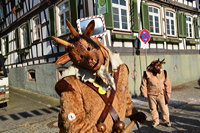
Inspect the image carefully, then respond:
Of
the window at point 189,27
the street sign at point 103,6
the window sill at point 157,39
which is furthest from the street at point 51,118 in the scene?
the window at point 189,27

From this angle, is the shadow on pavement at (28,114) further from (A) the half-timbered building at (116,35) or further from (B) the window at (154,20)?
(B) the window at (154,20)

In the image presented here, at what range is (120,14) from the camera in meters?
8.34

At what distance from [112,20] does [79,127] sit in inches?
264

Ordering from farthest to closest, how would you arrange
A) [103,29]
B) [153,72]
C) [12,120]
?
A: [12,120]
[103,29]
[153,72]

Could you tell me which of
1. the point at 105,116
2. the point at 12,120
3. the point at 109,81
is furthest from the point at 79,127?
the point at 12,120

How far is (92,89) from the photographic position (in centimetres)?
161

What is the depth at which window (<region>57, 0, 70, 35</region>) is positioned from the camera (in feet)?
28.0

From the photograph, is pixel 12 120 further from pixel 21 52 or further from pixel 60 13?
pixel 21 52

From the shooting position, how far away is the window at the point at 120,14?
26.8ft

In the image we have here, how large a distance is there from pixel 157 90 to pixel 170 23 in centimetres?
783

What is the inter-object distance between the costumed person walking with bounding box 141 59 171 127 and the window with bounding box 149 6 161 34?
5796 mm

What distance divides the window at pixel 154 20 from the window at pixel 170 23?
38.0 inches

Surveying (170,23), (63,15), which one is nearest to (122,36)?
(63,15)

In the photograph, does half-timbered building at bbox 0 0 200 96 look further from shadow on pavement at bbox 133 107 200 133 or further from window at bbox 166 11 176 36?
shadow on pavement at bbox 133 107 200 133
